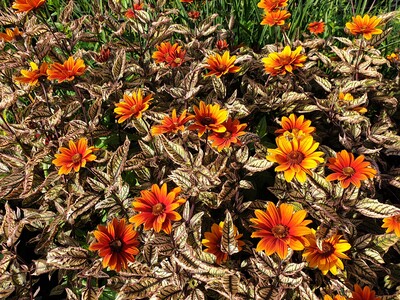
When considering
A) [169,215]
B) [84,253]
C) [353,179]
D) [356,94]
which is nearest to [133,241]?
[169,215]

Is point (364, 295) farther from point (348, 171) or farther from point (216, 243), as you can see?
point (216, 243)

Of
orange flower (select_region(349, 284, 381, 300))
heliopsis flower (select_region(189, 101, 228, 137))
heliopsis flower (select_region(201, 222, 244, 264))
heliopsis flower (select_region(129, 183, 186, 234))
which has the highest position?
heliopsis flower (select_region(189, 101, 228, 137))

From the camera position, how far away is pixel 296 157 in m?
1.26

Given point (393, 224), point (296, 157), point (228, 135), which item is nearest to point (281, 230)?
point (296, 157)

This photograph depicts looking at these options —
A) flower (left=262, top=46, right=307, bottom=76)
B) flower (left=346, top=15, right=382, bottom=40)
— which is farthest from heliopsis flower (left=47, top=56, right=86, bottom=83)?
flower (left=346, top=15, right=382, bottom=40)

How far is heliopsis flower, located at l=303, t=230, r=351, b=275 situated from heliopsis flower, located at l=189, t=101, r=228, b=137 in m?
0.47

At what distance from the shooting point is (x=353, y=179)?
48.8 inches

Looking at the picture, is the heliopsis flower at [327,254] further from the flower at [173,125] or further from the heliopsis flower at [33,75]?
the heliopsis flower at [33,75]

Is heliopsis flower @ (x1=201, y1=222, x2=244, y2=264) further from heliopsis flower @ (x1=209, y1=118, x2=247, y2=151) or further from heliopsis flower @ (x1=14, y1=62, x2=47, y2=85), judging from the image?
heliopsis flower @ (x1=14, y1=62, x2=47, y2=85)

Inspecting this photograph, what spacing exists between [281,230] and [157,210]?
0.37 metres

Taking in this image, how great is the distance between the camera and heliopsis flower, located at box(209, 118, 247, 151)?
1.30m

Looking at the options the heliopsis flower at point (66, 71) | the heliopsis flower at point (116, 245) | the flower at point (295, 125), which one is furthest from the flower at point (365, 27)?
the heliopsis flower at point (116, 245)

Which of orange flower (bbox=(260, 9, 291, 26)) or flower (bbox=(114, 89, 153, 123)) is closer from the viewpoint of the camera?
flower (bbox=(114, 89, 153, 123))

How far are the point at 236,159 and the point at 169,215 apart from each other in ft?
1.45
